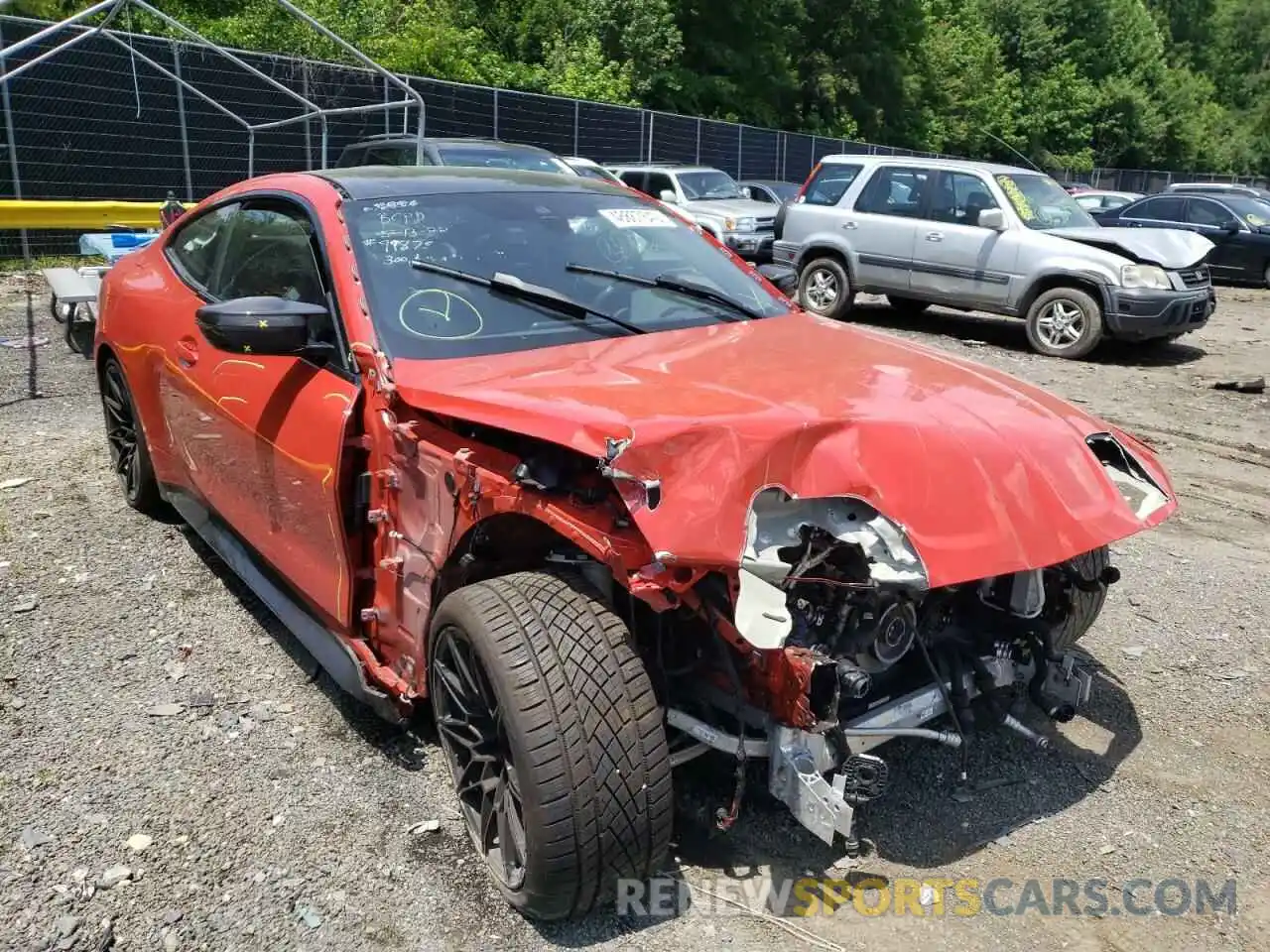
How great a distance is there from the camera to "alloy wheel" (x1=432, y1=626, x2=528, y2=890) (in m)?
2.58

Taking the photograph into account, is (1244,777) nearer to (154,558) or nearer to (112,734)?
(112,734)

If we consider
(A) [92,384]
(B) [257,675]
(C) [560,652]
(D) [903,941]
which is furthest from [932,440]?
(A) [92,384]

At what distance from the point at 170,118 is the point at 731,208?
804 cm

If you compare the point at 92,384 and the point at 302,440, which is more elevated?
the point at 302,440

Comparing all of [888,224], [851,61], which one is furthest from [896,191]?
[851,61]

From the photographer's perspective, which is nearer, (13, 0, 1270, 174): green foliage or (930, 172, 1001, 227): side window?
(930, 172, 1001, 227): side window

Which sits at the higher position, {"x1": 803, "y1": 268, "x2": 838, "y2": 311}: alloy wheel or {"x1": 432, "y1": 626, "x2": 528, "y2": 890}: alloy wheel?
{"x1": 432, "y1": 626, "x2": 528, "y2": 890}: alloy wheel

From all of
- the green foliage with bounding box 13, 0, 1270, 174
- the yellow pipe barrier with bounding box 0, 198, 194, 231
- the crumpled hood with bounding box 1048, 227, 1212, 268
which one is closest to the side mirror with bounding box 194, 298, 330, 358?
the yellow pipe barrier with bounding box 0, 198, 194, 231

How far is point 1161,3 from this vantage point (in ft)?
225

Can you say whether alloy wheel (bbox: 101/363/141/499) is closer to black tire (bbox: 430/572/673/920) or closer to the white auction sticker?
the white auction sticker

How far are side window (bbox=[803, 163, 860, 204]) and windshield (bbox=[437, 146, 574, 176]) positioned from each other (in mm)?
3042

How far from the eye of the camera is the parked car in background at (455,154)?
11.3 meters

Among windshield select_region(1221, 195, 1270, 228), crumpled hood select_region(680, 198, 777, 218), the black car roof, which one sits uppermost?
the black car roof

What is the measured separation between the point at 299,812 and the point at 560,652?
1.11 meters
